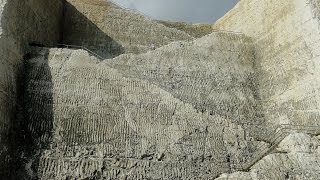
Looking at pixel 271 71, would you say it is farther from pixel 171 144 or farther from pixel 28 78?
pixel 28 78

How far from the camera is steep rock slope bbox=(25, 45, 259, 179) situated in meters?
13.0

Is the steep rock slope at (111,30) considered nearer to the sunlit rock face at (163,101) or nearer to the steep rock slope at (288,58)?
the sunlit rock face at (163,101)

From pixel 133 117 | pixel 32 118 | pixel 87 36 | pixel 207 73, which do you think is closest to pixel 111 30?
pixel 87 36

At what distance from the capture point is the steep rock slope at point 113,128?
1298 cm

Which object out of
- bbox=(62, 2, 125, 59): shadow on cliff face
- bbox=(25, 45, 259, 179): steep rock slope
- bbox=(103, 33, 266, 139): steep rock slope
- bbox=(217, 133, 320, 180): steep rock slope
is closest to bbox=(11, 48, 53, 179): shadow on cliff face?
bbox=(25, 45, 259, 179): steep rock slope

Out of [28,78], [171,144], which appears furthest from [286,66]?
[28,78]

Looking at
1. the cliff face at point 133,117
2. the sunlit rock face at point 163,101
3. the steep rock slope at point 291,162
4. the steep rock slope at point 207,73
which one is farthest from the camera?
the steep rock slope at point 207,73

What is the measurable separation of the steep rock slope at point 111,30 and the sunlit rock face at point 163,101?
115mm

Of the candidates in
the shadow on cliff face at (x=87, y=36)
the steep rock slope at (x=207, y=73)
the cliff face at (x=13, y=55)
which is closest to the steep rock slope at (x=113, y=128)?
the cliff face at (x=13, y=55)

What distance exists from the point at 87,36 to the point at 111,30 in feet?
3.31

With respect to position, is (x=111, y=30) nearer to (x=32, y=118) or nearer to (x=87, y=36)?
(x=87, y=36)

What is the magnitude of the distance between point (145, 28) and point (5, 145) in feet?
30.6

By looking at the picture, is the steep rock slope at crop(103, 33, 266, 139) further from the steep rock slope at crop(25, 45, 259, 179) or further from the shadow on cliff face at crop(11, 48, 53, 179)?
the shadow on cliff face at crop(11, 48, 53, 179)

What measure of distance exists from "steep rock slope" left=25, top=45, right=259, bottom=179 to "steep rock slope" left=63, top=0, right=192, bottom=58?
156 inches
